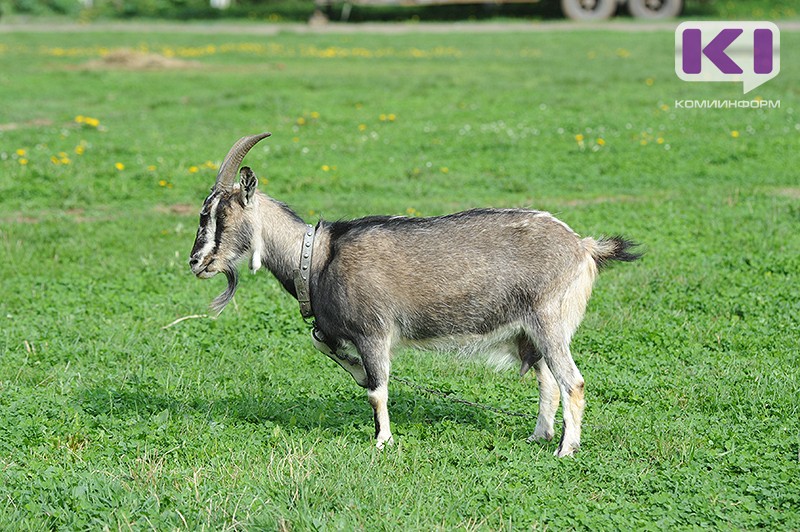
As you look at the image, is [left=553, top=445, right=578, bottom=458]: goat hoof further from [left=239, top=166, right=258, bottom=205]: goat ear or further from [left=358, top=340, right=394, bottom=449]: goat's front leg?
[left=239, top=166, right=258, bottom=205]: goat ear

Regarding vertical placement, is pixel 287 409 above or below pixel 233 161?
below

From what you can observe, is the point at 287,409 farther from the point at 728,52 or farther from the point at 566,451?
the point at 728,52

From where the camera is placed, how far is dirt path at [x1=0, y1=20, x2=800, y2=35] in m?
30.2

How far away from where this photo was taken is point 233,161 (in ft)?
19.9

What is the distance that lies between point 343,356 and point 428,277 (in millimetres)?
750

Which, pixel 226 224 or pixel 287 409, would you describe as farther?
pixel 287 409

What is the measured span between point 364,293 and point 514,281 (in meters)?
0.88

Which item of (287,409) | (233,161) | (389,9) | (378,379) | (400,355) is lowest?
(287,409)

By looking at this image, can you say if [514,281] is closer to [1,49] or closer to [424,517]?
[424,517]

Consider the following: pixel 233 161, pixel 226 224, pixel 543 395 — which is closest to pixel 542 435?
pixel 543 395

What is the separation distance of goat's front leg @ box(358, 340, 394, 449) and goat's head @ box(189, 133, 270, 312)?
0.96 metres

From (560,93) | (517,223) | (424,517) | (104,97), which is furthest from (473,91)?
(424,517)

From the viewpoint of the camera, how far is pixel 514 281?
19.6ft

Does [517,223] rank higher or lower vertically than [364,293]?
higher
